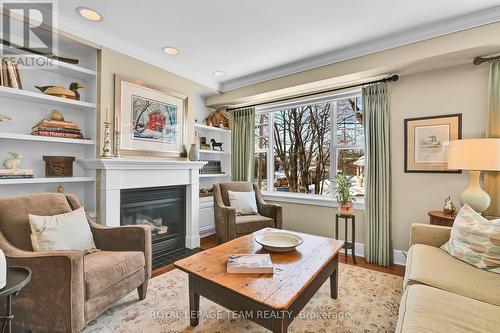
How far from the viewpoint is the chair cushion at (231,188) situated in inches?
138

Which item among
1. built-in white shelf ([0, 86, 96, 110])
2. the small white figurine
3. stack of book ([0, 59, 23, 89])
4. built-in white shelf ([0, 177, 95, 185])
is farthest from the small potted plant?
stack of book ([0, 59, 23, 89])

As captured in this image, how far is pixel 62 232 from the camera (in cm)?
173

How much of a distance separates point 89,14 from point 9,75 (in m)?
0.86

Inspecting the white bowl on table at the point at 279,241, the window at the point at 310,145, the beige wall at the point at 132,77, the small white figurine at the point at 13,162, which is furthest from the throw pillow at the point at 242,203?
the small white figurine at the point at 13,162

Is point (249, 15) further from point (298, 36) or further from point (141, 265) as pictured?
point (141, 265)

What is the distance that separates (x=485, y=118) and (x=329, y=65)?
5.47 feet

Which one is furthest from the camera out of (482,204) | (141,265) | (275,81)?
(275,81)

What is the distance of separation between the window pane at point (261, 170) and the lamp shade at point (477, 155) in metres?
2.62

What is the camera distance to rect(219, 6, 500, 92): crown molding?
2104 millimetres

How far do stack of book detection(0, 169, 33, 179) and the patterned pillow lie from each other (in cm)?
355

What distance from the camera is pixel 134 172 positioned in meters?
2.70

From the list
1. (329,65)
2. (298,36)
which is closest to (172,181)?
(298,36)

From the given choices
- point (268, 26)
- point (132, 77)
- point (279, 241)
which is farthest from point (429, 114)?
point (132, 77)

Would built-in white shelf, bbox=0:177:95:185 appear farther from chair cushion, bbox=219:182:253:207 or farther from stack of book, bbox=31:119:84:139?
chair cushion, bbox=219:182:253:207
